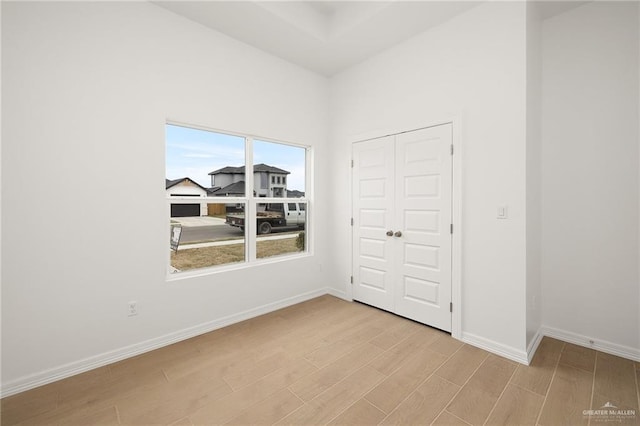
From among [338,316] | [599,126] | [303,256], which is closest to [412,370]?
[338,316]

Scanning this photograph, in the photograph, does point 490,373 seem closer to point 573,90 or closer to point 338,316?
point 338,316

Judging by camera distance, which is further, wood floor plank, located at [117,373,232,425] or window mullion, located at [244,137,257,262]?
window mullion, located at [244,137,257,262]

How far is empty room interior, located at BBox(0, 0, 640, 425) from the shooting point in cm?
202

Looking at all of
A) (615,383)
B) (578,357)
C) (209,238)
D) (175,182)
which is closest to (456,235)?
(578,357)

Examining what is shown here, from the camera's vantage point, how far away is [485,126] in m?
2.61

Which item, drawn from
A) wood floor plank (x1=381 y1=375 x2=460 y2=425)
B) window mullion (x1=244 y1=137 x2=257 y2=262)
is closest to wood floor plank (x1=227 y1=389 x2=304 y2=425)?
wood floor plank (x1=381 y1=375 x2=460 y2=425)

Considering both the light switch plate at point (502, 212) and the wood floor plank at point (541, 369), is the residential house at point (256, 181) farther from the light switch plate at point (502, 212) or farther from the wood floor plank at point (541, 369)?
the wood floor plank at point (541, 369)

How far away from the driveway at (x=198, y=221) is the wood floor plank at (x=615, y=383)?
3418 mm

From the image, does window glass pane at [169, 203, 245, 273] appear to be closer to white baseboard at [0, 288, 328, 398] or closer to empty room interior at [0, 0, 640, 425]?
empty room interior at [0, 0, 640, 425]

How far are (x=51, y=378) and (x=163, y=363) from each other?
753mm

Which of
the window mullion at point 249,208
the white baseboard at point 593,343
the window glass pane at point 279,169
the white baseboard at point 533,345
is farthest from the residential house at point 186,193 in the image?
the white baseboard at point 593,343

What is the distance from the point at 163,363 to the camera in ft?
7.85

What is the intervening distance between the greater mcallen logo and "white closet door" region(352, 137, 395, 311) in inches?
71.9

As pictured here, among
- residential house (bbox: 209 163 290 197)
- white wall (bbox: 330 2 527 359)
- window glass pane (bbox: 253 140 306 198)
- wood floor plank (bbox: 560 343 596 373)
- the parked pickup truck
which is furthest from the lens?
window glass pane (bbox: 253 140 306 198)
